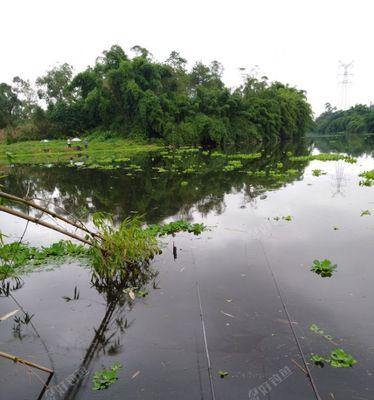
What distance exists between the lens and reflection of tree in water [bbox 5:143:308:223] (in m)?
10.3

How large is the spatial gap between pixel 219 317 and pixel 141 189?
927cm

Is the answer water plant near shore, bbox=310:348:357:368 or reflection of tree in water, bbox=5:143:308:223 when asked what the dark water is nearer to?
water plant near shore, bbox=310:348:357:368

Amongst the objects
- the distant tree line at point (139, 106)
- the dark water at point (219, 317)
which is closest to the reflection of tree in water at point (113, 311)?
the dark water at point (219, 317)

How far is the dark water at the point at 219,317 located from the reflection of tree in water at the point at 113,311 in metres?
0.02

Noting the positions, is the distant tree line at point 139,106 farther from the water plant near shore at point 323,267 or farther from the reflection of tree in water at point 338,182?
the water plant near shore at point 323,267

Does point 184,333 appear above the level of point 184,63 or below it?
below

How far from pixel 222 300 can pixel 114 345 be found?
160 cm

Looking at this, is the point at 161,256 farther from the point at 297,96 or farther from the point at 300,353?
the point at 297,96

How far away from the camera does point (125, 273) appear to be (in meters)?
5.57

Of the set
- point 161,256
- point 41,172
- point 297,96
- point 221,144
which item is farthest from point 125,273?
point 297,96

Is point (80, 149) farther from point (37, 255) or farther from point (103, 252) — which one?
point (103, 252)

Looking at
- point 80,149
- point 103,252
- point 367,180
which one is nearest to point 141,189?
point 103,252

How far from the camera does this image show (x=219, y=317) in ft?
14.2

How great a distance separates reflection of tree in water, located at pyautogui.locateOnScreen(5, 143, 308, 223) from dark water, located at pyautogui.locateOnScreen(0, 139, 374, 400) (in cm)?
155
